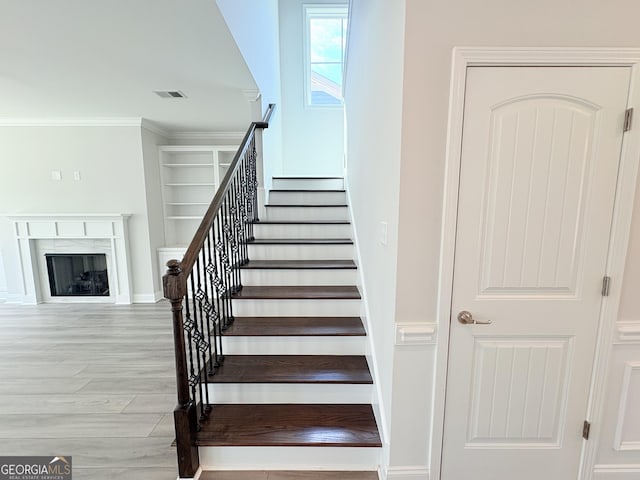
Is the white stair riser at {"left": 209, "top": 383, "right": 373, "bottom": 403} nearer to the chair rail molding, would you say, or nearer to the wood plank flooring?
the wood plank flooring

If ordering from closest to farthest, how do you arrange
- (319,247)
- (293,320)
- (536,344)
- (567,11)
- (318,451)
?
(567,11) < (536,344) < (318,451) < (293,320) < (319,247)

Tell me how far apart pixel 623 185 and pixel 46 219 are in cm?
600

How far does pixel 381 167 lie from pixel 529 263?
0.85 meters

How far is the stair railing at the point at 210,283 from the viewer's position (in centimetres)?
153

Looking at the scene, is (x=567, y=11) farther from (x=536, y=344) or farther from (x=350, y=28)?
(x=350, y=28)

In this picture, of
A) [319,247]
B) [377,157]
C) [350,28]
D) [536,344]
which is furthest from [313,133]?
[536,344]

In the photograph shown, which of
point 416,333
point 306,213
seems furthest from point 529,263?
point 306,213

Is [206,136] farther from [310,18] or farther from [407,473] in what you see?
[407,473]

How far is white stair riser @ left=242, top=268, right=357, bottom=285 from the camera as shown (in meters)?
2.54

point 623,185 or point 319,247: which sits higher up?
point 623,185

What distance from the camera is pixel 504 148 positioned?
1306 mm

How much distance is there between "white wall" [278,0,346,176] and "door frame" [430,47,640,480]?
3.97 m

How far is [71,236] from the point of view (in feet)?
14.2

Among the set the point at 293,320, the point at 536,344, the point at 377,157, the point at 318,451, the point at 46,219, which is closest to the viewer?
the point at 536,344
